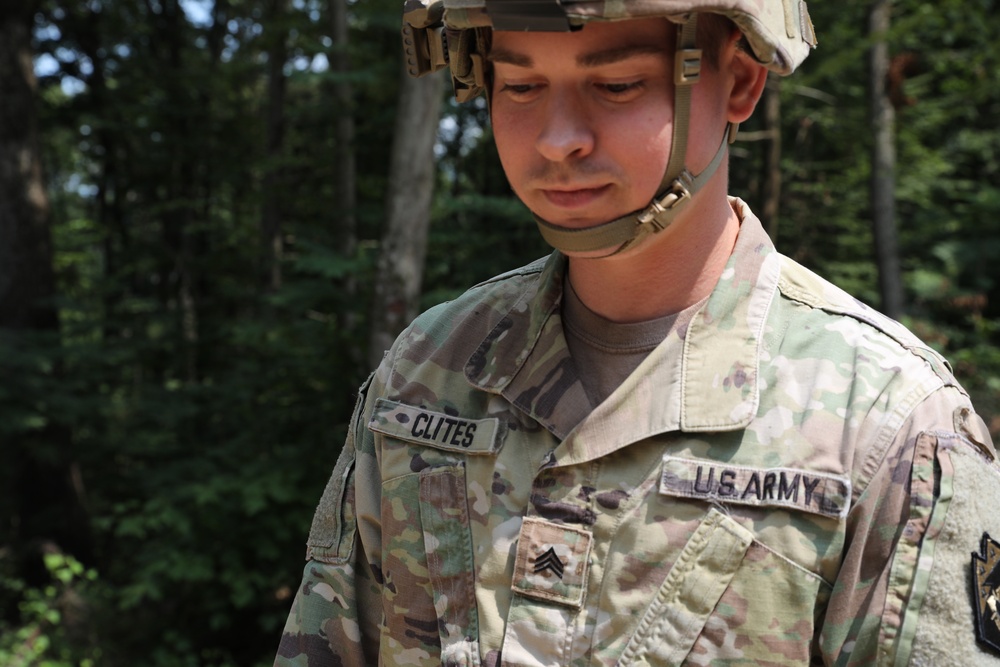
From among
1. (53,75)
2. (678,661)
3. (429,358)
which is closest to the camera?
(678,661)

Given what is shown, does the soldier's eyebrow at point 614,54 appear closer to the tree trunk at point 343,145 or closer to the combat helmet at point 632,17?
the combat helmet at point 632,17

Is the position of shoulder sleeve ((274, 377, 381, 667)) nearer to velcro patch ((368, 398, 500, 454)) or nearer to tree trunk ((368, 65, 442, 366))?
velcro patch ((368, 398, 500, 454))

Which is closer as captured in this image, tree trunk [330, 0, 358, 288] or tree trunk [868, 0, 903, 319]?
tree trunk [330, 0, 358, 288]

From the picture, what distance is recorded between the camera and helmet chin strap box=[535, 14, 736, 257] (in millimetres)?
1492

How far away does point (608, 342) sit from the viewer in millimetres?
1690

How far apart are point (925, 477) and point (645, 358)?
0.47m

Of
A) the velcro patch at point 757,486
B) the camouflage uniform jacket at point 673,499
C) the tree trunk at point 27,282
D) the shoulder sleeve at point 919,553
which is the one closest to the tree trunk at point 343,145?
the tree trunk at point 27,282

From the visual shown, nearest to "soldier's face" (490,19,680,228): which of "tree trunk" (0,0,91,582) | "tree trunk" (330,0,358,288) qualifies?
"tree trunk" (330,0,358,288)

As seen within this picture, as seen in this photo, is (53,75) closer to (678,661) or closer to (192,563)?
(192,563)

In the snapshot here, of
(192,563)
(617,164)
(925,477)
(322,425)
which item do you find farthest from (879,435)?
(192,563)

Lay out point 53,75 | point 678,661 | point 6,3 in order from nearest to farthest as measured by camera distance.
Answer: point 678,661 → point 6,3 → point 53,75

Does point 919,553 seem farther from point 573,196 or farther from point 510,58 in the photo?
point 510,58

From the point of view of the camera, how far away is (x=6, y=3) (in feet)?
30.4

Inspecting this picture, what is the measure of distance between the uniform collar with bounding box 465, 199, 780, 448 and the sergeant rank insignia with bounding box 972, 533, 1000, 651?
0.37m
